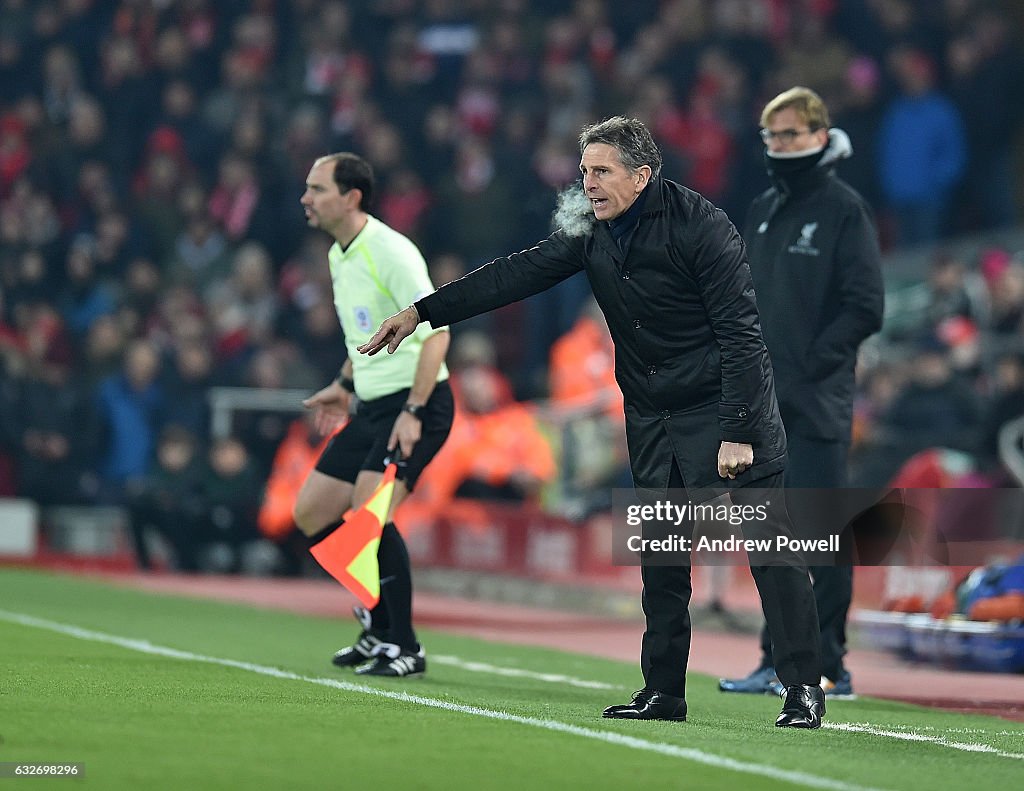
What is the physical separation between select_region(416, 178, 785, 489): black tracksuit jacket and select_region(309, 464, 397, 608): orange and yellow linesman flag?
1.55 metres

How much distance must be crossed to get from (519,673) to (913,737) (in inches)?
108

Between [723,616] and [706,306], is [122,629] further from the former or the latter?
[706,306]

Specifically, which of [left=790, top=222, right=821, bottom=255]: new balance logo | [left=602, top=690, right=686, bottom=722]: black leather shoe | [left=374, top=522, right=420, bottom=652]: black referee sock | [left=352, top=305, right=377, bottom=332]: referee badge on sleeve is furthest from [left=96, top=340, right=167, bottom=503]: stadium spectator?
[left=602, top=690, right=686, bottom=722]: black leather shoe

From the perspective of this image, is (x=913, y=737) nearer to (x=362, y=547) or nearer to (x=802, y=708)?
(x=802, y=708)

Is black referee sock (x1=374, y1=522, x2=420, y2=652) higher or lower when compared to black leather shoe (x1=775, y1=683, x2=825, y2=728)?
higher

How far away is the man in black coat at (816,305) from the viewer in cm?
902

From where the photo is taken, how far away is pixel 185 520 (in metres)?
18.0

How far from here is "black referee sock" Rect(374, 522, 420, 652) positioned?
9008 millimetres

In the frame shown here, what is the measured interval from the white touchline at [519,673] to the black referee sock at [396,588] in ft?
2.53

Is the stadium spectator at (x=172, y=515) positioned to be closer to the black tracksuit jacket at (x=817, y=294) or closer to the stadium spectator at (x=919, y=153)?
the stadium spectator at (x=919, y=153)

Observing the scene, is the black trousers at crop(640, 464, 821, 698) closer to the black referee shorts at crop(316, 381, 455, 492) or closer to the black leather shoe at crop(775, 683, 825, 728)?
the black leather shoe at crop(775, 683, 825, 728)

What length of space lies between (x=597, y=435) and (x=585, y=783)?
10.4 metres

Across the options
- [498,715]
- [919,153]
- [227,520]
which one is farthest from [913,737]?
[919,153]

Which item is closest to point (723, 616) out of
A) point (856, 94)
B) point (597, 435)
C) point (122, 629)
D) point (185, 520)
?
point (597, 435)
